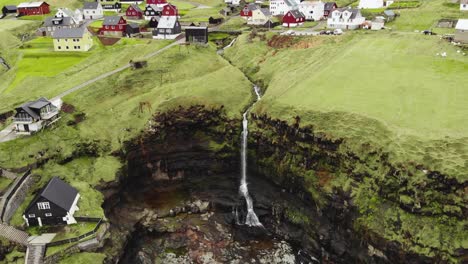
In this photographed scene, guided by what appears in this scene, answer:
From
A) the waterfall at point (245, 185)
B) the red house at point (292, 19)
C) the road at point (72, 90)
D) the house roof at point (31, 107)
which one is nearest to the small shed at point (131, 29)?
the road at point (72, 90)

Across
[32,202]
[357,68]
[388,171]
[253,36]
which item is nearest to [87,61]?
[253,36]

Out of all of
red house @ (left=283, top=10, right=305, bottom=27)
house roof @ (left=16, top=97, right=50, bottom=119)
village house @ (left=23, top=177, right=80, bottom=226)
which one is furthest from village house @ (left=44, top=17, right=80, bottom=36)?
village house @ (left=23, top=177, right=80, bottom=226)

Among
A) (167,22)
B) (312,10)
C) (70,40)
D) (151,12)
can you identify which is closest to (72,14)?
(151,12)

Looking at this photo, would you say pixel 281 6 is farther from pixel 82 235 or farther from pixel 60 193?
pixel 82 235

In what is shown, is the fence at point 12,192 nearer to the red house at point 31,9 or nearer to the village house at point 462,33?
the village house at point 462,33

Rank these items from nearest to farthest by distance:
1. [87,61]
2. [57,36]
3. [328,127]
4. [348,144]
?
[348,144] → [328,127] → [87,61] → [57,36]

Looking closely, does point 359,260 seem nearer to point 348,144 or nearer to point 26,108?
point 348,144
